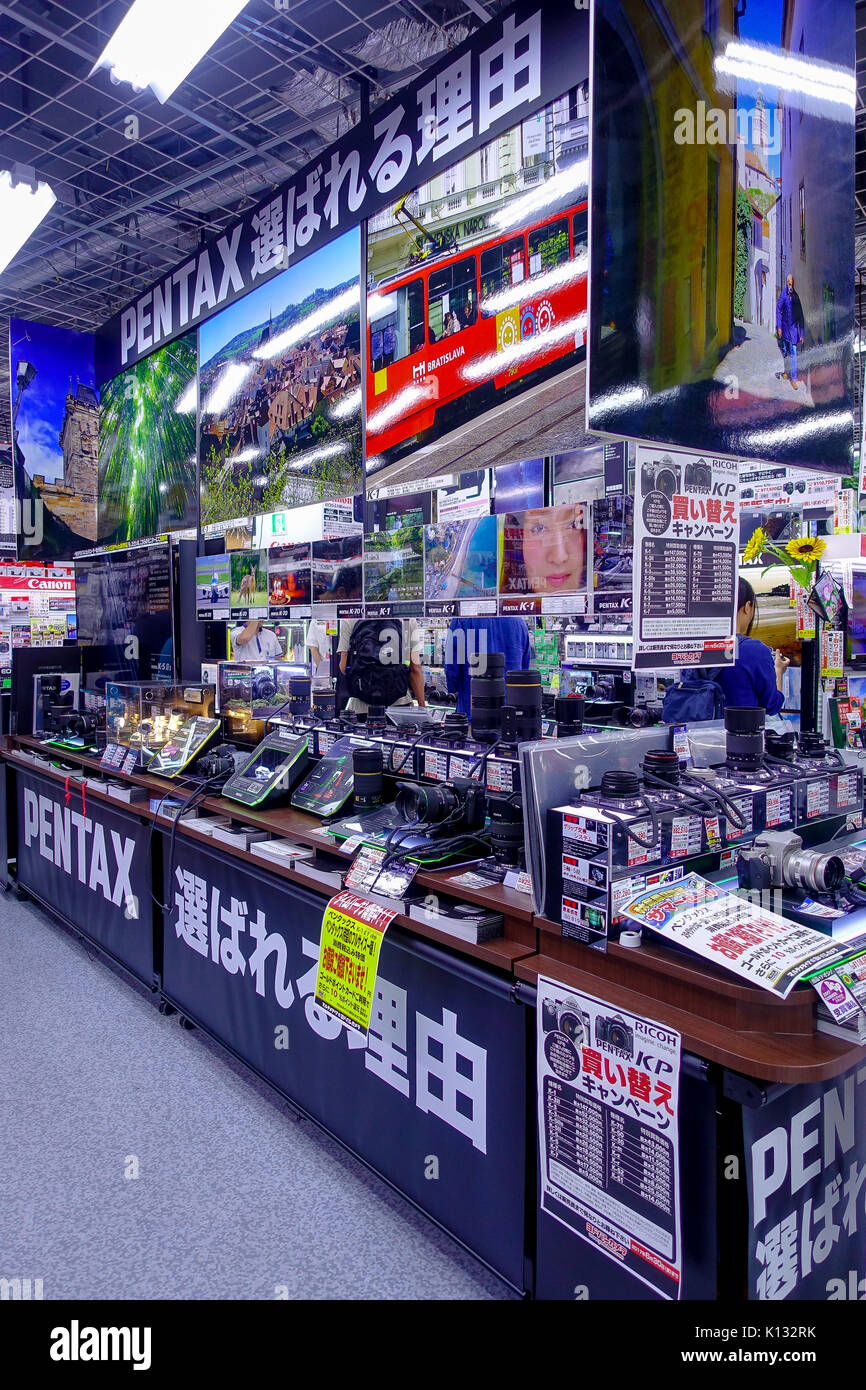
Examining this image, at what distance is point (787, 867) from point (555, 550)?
62.1 inches

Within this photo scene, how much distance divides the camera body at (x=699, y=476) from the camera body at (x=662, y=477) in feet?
0.10

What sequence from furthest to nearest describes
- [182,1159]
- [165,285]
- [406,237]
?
[165,285] < [406,237] < [182,1159]

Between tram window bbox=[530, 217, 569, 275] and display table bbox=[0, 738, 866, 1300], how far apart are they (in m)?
1.94

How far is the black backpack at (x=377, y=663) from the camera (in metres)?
3.10

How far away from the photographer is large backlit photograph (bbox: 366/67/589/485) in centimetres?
253

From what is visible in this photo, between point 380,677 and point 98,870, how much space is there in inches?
71.6

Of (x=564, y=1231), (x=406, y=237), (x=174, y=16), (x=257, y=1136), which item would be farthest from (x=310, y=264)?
(x=564, y=1231)

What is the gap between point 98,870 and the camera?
3.88 metres

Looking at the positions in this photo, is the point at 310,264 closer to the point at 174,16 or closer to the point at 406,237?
the point at 406,237

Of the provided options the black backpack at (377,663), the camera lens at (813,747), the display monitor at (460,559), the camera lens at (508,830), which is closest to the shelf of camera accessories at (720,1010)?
the camera lens at (508,830)

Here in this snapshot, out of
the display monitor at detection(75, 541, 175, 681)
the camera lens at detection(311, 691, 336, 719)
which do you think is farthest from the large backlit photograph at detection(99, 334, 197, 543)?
the camera lens at detection(311, 691, 336, 719)

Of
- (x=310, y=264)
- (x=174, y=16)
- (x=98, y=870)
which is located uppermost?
(x=174, y=16)

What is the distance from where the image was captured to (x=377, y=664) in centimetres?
321
